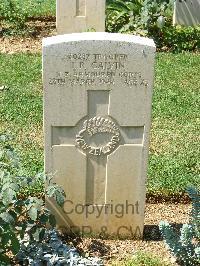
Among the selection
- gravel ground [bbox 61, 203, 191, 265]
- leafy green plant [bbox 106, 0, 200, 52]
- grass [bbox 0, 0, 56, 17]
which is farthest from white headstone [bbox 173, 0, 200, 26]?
gravel ground [bbox 61, 203, 191, 265]

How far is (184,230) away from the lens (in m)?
3.78

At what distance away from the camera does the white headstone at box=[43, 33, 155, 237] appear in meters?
3.73

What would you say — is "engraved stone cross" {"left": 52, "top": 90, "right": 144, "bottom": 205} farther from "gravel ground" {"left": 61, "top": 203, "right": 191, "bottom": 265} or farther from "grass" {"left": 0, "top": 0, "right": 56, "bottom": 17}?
"grass" {"left": 0, "top": 0, "right": 56, "bottom": 17}

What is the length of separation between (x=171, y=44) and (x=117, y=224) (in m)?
5.01

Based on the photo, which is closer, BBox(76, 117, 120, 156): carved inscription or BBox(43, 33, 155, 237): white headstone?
BBox(43, 33, 155, 237): white headstone

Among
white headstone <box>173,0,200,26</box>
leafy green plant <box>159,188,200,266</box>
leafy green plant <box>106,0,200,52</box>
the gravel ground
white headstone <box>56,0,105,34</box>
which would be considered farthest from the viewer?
white headstone <box>173,0,200,26</box>

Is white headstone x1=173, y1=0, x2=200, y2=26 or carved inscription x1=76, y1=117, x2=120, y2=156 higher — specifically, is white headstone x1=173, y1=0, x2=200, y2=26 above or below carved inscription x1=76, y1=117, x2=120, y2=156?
above

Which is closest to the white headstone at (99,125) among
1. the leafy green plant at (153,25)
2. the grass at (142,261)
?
the grass at (142,261)

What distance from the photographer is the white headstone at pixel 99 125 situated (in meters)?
3.73

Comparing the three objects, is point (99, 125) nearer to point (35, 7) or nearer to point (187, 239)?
point (187, 239)

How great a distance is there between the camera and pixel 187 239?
12.6ft

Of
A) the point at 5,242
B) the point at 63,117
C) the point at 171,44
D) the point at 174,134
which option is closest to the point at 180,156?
the point at 174,134

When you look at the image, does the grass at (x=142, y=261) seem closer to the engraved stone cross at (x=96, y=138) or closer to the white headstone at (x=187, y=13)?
the engraved stone cross at (x=96, y=138)

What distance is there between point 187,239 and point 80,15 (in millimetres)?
5546
